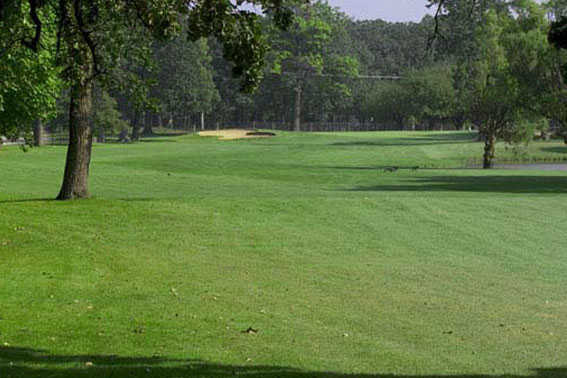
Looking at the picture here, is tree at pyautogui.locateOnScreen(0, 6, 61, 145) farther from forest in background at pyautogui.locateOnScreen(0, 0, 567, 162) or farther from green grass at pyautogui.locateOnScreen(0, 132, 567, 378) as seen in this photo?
green grass at pyautogui.locateOnScreen(0, 132, 567, 378)

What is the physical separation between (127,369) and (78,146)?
1644cm

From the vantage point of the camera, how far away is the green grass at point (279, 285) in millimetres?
10656

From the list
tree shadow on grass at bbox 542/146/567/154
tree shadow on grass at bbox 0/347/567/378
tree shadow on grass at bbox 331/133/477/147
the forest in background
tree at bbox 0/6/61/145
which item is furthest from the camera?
tree shadow on grass at bbox 331/133/477/147

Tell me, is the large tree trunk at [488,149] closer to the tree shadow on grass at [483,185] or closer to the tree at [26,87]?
the tree shadow on grass at [483,185]

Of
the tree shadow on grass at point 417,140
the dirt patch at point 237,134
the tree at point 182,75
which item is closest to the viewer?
the tree shadow on grass at point 417,140

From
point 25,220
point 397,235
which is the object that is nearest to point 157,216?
point 25,220

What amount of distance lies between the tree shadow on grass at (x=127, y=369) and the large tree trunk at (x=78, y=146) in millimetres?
15201

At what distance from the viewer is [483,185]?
4078 cm

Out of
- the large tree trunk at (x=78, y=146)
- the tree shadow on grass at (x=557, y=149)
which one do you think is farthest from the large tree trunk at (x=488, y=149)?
the large tree trunk at (x=78, y=146)

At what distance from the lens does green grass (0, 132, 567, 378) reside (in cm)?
1066

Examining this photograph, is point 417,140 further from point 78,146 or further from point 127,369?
point 127,369

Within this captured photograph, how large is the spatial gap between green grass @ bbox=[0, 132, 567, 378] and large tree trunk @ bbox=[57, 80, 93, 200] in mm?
905

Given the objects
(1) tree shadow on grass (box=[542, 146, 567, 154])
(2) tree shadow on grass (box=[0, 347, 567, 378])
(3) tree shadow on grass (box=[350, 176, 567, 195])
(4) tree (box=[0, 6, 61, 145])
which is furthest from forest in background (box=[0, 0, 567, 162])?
(3) tree shadow on grass (box=[350, 176, 567, 195])

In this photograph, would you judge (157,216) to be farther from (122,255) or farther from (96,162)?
(96,162)
